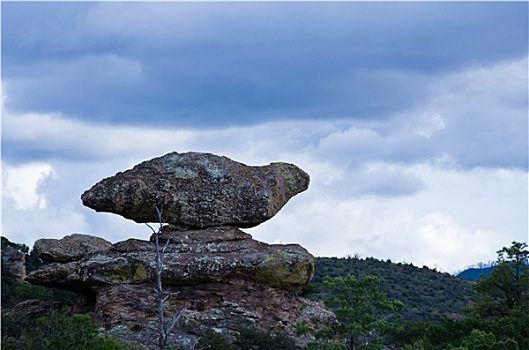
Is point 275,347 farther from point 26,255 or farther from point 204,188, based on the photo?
point 26,255

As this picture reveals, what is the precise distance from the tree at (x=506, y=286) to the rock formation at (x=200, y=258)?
281 inches

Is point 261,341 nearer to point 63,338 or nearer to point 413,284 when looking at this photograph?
point 63,338

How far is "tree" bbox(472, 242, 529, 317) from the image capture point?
3159cm

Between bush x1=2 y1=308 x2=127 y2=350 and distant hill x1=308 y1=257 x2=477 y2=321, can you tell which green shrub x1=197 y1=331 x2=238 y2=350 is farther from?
distant hill x1=308 y1=257 x2=477 y2=321

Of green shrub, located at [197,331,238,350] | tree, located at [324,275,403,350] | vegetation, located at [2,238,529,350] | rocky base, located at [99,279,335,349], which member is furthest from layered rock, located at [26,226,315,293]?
tree, located at [324,275,403,350]

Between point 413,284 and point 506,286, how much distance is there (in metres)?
22.2

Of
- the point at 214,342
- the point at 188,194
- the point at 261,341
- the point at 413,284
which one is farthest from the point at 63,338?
the point at 413,284

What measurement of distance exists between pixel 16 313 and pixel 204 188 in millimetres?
7188

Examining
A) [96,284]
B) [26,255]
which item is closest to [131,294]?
[96,284]

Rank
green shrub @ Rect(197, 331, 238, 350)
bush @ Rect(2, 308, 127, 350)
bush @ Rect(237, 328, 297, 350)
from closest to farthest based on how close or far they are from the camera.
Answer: bush @ Rect(2, 308, 127, 350), green shrub @ Rect(197, 331, 238, 350), bush @ Rect(237, 328, 297, 350)

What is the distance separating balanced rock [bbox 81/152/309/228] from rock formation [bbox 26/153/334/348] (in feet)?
0.09

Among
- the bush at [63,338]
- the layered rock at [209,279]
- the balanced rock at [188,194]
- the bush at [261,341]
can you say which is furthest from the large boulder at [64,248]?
the bush at [261,341]

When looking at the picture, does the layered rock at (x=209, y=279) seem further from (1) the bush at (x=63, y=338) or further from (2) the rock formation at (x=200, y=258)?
(1) the bush at (x=63, y=338)

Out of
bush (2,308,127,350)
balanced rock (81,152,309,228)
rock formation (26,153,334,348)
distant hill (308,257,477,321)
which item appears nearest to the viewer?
bush (2,308,127,350)
